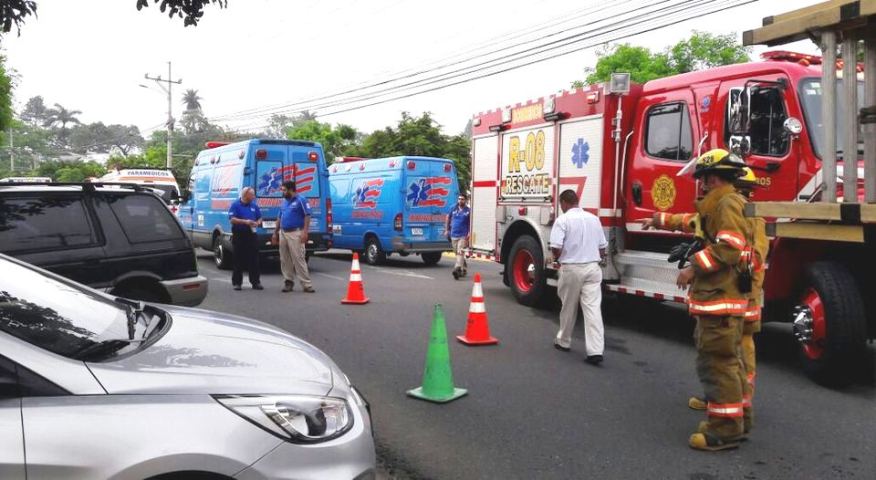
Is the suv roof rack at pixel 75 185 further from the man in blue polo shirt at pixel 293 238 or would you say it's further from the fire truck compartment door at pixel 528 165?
the fire truck compartment door at pixel 528 165

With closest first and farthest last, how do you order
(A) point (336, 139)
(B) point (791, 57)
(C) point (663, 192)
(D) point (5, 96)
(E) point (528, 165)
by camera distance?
(B) point (791, 57)
(C) point (663, 192)
(E) point (528, 165)
(D) point (5, 96)
(A) point (336, 139)

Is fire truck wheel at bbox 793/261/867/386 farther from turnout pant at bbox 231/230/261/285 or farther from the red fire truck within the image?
turnout pant at bbox 231/230/261/285

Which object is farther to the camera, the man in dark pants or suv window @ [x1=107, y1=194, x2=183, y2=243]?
the man in dark pants

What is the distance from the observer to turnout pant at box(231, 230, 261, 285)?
11.2m

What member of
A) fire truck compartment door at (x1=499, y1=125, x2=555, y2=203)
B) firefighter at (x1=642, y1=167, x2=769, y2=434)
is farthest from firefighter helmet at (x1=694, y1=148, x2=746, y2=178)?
fire truck compartment door at (x1=499, y1=125, x2=555, y2=203)

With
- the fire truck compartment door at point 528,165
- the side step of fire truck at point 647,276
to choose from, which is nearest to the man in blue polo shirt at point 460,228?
Answer: the fire truck compartment door at point 528,165

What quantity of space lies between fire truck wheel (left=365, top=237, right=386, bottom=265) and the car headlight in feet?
42.4

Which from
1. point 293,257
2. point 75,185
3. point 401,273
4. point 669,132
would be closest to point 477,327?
point 669,132

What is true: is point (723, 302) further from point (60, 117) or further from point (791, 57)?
point (60, 117)

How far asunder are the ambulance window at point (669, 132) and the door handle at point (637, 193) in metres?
0.38

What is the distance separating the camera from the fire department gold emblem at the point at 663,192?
7.38 meters

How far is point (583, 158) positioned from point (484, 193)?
2.52 metres

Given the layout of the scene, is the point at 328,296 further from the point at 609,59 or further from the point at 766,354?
the point at 609,59

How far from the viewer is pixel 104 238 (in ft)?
20.2
